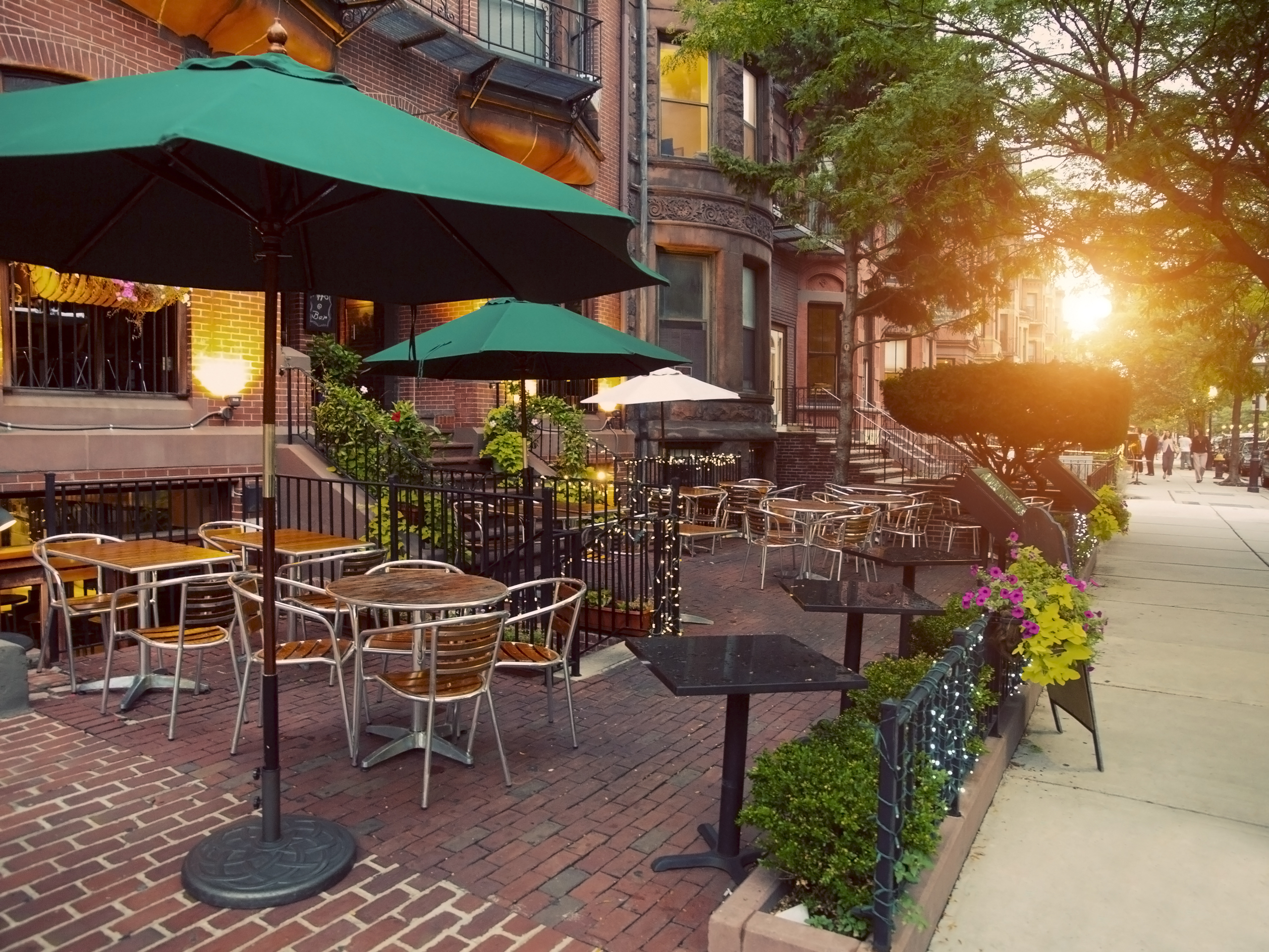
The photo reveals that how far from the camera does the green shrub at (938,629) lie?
215 inches

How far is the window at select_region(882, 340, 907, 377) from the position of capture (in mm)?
28688

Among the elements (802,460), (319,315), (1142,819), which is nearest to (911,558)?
(1142,819)

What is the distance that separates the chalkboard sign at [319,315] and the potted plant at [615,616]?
22.2ft

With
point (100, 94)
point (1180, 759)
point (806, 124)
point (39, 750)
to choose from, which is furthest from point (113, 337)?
point (806, 124)

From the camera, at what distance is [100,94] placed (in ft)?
9.37

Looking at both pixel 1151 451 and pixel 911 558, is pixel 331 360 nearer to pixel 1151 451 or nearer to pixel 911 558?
pixel 911 558

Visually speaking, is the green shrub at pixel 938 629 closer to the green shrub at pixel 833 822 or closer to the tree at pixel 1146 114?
the green shrub at pixel 833 822

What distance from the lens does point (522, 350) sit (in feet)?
23.4

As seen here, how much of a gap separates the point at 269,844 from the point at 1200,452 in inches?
1848

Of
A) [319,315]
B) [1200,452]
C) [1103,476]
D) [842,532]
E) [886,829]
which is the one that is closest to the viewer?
[886,829]

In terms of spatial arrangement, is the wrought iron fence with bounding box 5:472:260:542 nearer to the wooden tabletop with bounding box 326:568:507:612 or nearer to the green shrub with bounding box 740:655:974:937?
the wooden tabletop with bounding box 326:568:507:612

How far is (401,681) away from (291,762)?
0.91 metres

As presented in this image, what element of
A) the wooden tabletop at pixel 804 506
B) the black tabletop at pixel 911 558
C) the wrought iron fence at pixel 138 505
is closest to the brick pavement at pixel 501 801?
the black tabletop at pixel 911 558

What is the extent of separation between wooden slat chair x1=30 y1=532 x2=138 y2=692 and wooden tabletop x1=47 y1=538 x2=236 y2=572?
6cm
